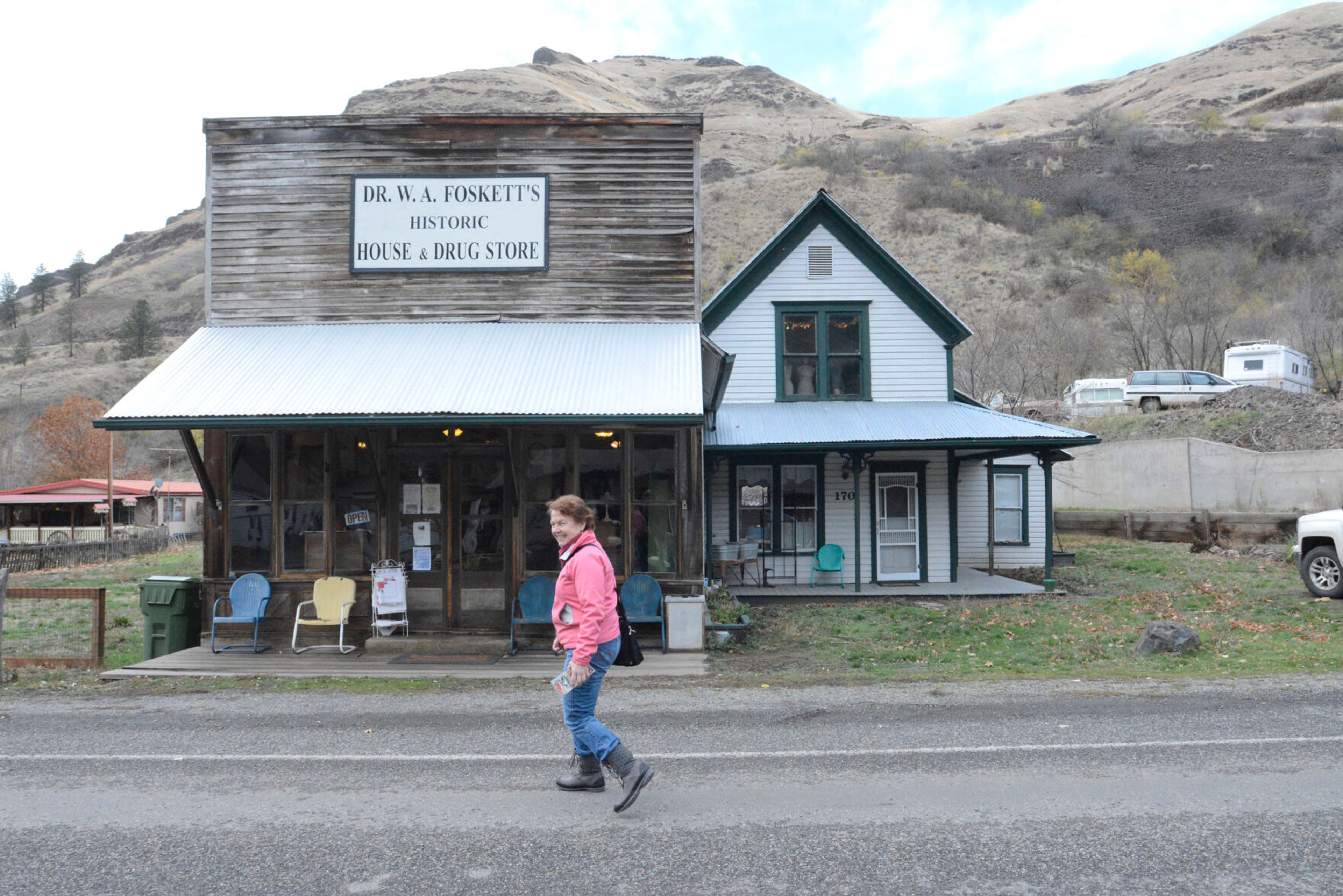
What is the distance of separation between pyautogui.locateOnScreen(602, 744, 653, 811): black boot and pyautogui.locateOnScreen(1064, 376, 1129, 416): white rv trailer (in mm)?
33401

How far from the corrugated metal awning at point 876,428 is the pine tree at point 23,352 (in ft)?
316

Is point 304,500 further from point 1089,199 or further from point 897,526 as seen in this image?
point 1089,199

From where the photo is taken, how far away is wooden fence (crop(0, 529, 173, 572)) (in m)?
28.7

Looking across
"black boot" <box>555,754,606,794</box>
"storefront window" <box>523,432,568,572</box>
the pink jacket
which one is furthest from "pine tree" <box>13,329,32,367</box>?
the pink jacket

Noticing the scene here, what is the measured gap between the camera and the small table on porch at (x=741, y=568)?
17.2 metres

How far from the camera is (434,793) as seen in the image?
565 centimetres

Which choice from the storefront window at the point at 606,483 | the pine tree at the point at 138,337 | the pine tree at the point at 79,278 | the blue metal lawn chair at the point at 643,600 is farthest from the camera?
the pine tree at the point at 79,278

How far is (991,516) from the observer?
57.2 ft

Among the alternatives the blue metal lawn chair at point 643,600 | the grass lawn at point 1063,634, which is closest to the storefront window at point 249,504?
the blue metal lawn chair at point 643,600

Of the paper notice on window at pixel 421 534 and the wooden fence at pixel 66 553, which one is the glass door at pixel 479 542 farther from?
the wooden fence at pixel 66 553

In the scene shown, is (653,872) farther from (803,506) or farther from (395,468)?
(803,506)

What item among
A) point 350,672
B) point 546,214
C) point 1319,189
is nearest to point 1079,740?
point 350,672

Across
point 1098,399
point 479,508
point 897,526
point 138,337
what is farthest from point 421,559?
point 138,337

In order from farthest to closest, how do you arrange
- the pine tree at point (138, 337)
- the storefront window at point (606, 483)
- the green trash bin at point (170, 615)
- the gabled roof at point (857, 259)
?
the pine tree at point (138, 337), the gabled roof at point (857, 259), the storefront window at point (606, 483), the green trash bin at point (170, 615)
